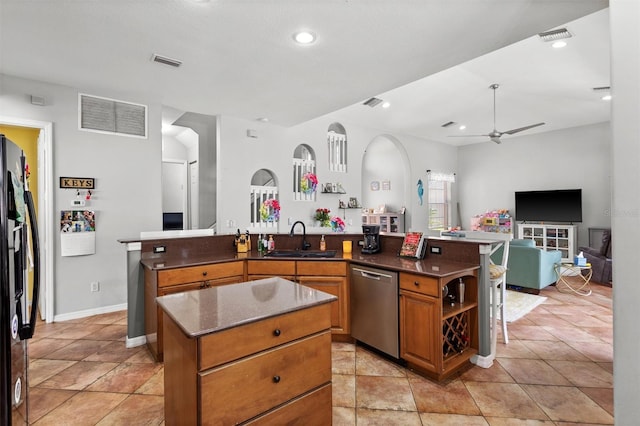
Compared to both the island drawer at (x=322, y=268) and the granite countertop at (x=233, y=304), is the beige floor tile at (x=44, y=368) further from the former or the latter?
the island drawer at (x=322, y=268)

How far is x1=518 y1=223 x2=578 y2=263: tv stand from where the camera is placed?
22.7 feet

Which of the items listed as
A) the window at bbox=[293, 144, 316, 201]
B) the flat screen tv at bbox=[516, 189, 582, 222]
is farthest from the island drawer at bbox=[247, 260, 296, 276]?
the flat screen tv at bbox=[516, 189, 582, 222]

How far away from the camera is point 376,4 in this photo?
2170mm

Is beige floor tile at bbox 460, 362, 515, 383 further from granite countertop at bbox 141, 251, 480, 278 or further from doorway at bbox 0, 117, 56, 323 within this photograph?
doorway at bbox 0, 117, 56, 323

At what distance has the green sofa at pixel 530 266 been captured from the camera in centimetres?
474

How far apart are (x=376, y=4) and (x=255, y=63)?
1336mm

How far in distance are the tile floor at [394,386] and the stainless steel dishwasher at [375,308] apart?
0.17 metres

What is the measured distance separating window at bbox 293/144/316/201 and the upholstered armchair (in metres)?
5.05

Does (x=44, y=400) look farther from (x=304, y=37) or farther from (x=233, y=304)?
(x=304, y=37)

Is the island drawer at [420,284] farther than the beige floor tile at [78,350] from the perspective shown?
No

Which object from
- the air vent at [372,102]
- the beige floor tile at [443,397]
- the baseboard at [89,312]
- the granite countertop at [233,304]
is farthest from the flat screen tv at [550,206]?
the baseboard at [89,312]

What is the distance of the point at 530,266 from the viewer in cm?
481

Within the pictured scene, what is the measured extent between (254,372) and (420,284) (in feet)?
4.82

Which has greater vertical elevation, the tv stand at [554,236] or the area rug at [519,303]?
the tv stand at [554,236]
